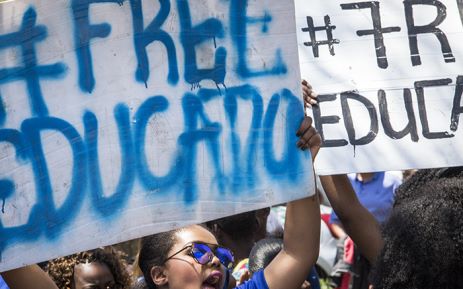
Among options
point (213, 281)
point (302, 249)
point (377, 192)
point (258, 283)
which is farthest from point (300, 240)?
point (377, 192)

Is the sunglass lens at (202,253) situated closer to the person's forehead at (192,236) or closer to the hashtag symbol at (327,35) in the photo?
the person's forehead at (192,236)

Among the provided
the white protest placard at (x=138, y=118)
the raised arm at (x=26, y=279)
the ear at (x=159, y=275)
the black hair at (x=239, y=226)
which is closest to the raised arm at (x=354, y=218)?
the white protest placard at (x=138, y=118)

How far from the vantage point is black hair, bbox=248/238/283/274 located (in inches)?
169

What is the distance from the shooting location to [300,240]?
9.67 feet

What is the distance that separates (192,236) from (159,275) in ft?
0.62

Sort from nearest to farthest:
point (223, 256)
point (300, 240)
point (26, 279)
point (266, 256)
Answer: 1. point (26, 279)
2. point (300, 240)
3. point (223, 256)
4. point (266, 256)

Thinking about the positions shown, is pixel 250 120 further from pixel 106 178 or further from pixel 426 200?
pixel 426 200

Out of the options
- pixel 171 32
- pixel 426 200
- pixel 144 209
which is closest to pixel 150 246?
pixel 144 209

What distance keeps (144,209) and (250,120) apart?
1.42 feet

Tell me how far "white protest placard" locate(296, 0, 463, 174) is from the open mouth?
533 mm

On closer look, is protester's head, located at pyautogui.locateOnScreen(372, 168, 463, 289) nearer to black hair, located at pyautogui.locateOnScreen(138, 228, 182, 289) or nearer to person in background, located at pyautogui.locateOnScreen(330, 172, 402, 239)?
black hair, located at pyautogui.locateOnScreen(138, 228, 182, 289)

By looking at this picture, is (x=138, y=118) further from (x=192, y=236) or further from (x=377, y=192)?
(x=377, y=192)

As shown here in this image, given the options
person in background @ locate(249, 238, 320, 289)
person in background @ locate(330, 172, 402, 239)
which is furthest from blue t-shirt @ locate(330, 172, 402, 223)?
person in background @ locate(249, 238, 320, 289)

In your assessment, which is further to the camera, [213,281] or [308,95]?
[308,95]
